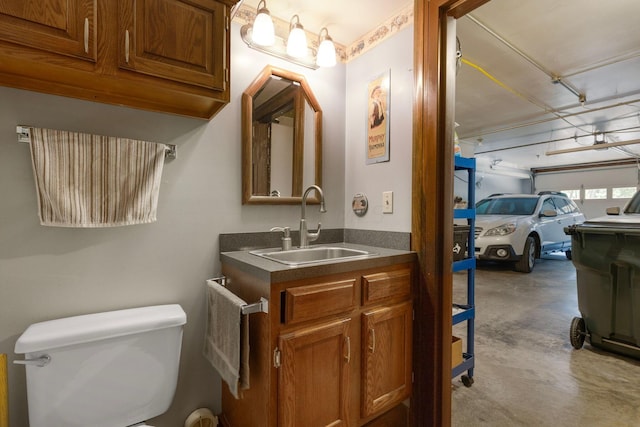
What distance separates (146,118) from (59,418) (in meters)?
1.23

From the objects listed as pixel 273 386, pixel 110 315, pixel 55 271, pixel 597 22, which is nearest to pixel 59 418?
pixel 110 315

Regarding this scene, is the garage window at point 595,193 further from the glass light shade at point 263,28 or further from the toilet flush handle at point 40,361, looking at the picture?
the toilet flush handle at point 40,361

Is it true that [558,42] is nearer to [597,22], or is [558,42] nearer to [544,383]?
[597,22]

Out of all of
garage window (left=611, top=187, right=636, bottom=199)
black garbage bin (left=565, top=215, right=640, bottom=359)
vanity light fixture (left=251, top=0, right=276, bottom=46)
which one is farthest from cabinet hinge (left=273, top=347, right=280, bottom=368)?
garage window (left=611, top=187, right=636, bottom=199)

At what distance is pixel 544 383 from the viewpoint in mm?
1993

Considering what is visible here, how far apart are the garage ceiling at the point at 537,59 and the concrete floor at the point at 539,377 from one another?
239 cm

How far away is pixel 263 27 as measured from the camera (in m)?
1.52

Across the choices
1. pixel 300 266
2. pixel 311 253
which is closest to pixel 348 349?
pixel 300 266

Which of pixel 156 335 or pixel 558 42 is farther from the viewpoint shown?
pixel 558 42

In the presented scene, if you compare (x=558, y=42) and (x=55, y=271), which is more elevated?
(x=558, y=42)

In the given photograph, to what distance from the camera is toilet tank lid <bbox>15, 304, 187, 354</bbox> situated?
102cm

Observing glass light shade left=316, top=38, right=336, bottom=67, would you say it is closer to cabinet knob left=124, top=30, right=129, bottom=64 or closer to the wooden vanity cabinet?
cabinet knob left=124, top=30, right=129, bottom=64

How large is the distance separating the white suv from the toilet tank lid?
16.0ft

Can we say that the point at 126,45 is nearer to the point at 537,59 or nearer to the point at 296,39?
the point at 296,39
